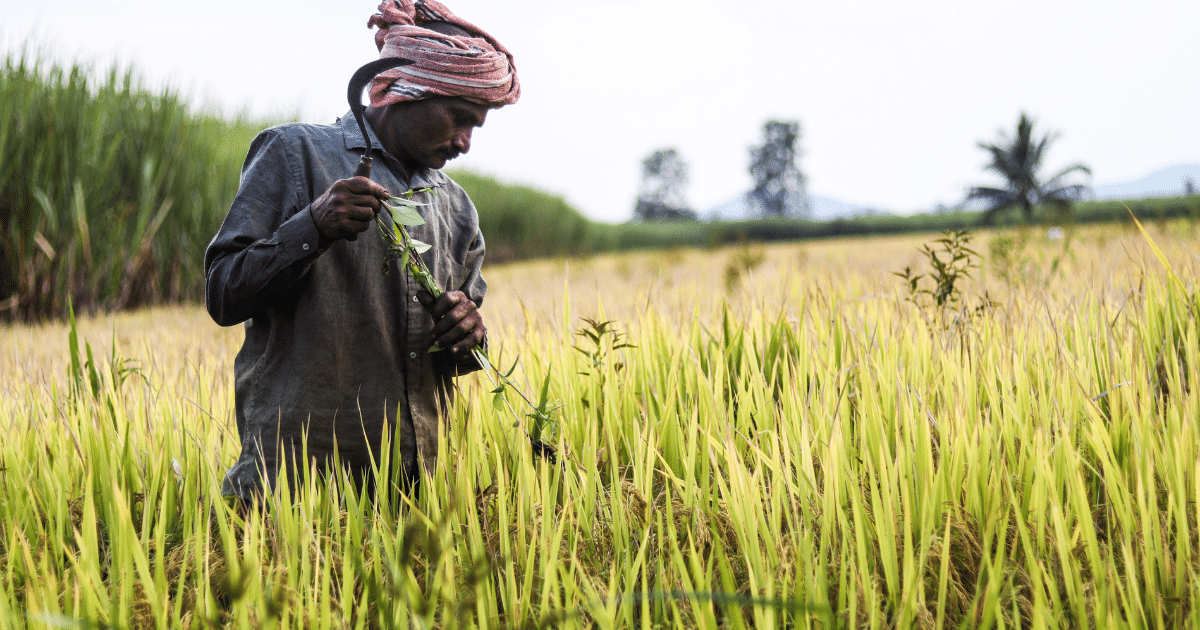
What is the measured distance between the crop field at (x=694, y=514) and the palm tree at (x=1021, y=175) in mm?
36540

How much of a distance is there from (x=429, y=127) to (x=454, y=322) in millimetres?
439

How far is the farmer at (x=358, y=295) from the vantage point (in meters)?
1.40

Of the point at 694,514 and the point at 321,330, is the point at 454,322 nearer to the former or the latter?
the point at 321,330

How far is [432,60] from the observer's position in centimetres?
140

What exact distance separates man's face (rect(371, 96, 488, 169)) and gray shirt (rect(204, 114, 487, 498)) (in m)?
0.04

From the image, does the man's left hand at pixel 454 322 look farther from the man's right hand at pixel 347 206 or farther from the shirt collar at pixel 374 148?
the shirt collar at pixel 374 148

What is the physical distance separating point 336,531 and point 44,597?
408mm

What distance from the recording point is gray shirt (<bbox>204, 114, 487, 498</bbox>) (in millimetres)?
1412

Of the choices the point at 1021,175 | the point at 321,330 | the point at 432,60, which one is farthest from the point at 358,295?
the point at 1021,175

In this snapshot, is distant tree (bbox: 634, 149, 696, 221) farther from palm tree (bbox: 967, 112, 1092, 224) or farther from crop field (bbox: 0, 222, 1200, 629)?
crop field (bbox: 0, 222, 1200, 629)

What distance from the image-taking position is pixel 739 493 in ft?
4.08

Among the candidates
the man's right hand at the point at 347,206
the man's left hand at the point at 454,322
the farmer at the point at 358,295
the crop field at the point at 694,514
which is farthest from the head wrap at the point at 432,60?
the crop field at the point at 694,514

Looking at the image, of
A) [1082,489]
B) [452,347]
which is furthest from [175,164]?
[1082,489]

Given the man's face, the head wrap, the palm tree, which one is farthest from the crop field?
the palm tree
